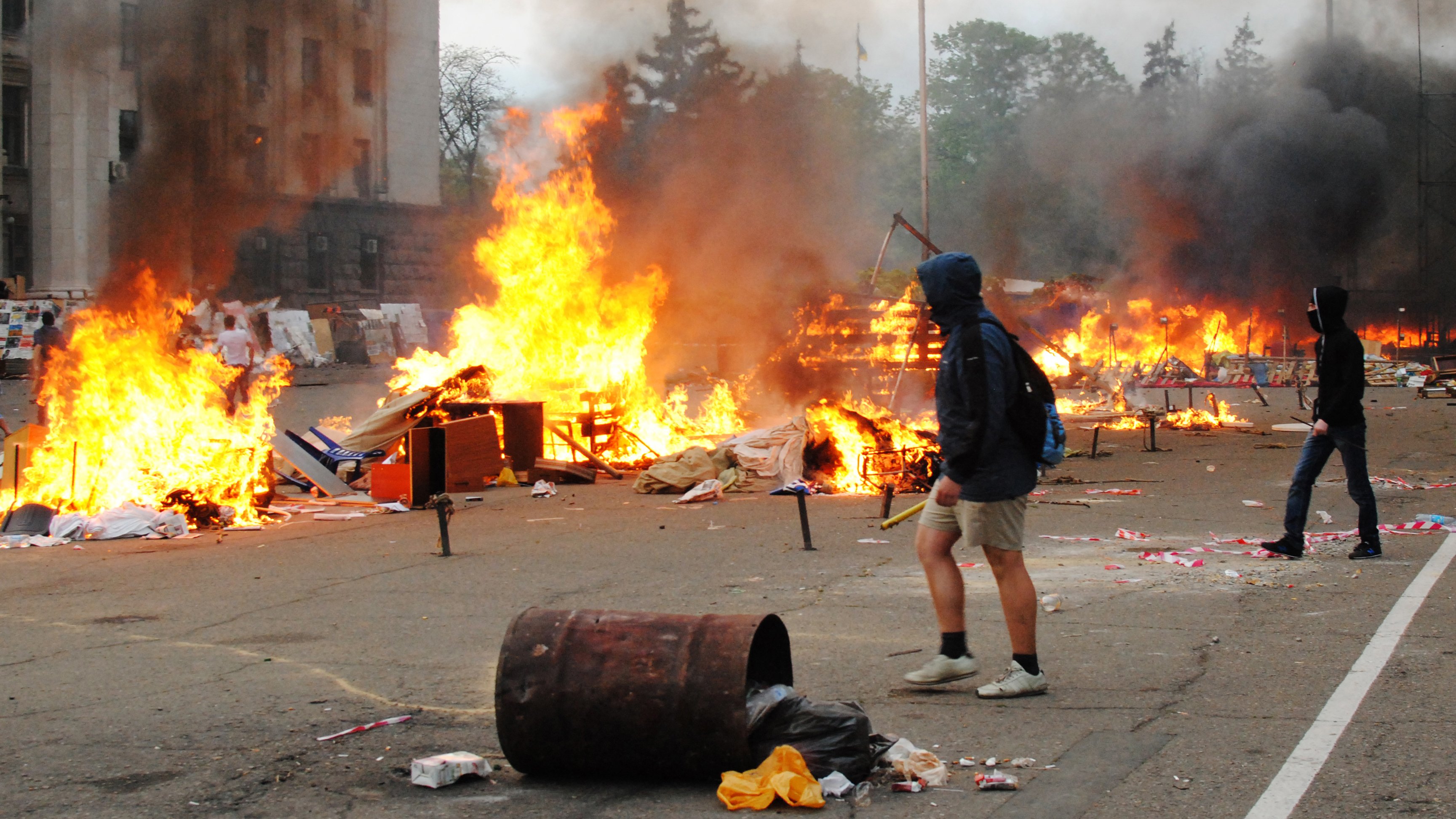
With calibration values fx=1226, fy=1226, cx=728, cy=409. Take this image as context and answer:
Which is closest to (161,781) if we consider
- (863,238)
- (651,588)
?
(651,588)

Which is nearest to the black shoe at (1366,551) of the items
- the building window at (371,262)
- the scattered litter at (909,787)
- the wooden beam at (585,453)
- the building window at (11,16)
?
the scattered litter at (909,787)

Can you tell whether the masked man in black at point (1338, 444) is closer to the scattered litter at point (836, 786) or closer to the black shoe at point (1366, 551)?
the black shoe at point (1366, 551)

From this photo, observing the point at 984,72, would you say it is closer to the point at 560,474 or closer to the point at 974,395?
the point at 560,474

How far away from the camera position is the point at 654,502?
37.6 feet

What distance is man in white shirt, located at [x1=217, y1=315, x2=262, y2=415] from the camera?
46.6 feet

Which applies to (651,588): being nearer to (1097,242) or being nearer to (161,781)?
(161,781)

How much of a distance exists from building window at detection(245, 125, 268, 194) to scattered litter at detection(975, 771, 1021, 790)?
11001 millimetres

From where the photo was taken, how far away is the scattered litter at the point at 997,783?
3.63 meters

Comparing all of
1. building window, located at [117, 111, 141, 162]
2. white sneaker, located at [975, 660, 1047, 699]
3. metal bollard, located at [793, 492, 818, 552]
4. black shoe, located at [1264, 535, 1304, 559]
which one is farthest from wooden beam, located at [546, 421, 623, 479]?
white sneaker, located at [975, 660, 1047, 699]

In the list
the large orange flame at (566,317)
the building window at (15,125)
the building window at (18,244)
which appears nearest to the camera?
the large orange flame at (566,317)

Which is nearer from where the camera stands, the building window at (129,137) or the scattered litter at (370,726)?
the scattered litter at (370,726)

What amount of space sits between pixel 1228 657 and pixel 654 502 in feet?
22.7

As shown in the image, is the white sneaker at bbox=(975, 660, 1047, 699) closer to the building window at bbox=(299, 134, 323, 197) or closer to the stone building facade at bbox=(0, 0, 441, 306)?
the stone building facade at bbox=(0, 0, 441, 306)

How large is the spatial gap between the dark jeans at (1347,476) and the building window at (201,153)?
33.1 feet
